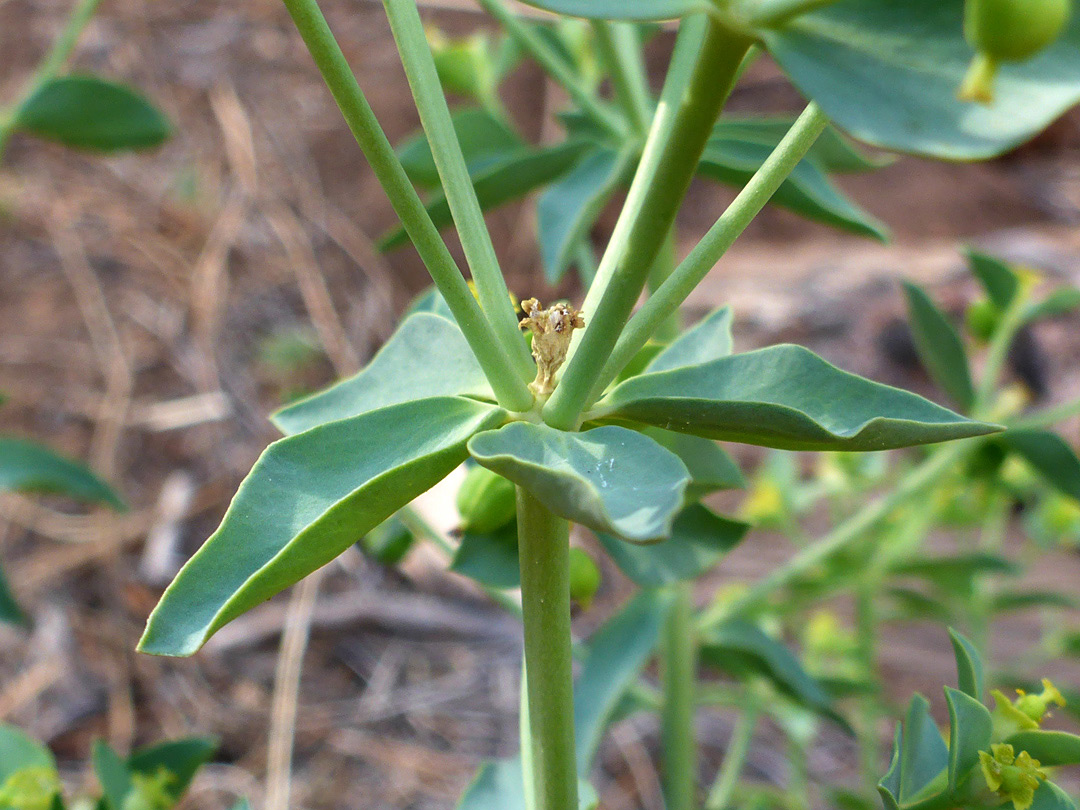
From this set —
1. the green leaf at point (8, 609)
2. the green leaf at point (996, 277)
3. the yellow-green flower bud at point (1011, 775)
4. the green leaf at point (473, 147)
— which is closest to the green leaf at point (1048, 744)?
the yellow-green flower bud at point (1011, 775)

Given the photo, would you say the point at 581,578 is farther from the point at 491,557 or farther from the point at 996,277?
the point at 996,277

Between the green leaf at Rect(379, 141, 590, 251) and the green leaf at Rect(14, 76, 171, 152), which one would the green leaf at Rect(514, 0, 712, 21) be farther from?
the green leaf at Rect(14, 76, 171, 152)

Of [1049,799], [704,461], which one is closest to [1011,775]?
[1049,799]

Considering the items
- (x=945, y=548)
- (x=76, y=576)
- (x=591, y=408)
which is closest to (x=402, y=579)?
(x=76, y=576)

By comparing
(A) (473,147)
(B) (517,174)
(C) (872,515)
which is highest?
(A) (473,147)

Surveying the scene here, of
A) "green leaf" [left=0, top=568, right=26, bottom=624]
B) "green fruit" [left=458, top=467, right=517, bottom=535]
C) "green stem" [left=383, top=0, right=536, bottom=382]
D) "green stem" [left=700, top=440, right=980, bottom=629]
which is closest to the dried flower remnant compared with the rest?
"green stem" [left=383, top=0, right=536, bottom=382]

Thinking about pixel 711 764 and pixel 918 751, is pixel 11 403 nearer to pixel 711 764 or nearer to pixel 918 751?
pixel 711 764
